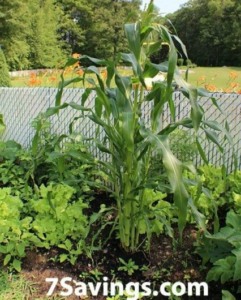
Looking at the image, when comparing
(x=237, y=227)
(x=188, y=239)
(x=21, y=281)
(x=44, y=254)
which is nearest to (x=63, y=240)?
(x=44, y=254)

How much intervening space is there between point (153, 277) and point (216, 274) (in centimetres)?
41

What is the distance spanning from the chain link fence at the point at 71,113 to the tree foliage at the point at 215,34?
38786 mm

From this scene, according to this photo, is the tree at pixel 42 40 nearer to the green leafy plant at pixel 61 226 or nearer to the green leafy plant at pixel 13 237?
the green leafy plant at pixel 61 226

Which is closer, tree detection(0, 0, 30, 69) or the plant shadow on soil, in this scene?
the plant shadow on soil

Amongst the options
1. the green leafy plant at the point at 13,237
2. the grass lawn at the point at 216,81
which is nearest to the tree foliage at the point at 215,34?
the grass lawn at the point at 216,81

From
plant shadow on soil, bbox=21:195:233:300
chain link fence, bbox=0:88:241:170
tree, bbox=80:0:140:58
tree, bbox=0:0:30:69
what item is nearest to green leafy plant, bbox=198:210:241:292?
plant shadow on soil, bbox=21:195:233:300

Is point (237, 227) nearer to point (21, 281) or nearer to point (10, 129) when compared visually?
point (21, 281)

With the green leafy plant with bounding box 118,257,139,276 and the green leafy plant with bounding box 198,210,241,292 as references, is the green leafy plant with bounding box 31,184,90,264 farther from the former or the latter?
the green leafy plant with bounding box 198,210,241,292

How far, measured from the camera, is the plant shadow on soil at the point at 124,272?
2.04m

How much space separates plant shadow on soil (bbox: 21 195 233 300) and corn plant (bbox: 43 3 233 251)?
0.12 meters

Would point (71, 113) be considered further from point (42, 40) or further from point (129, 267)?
point (42, 40)

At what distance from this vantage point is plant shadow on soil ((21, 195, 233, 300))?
6.70 ft

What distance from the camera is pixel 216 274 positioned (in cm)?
180

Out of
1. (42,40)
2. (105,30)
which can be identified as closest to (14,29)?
(42,40)
